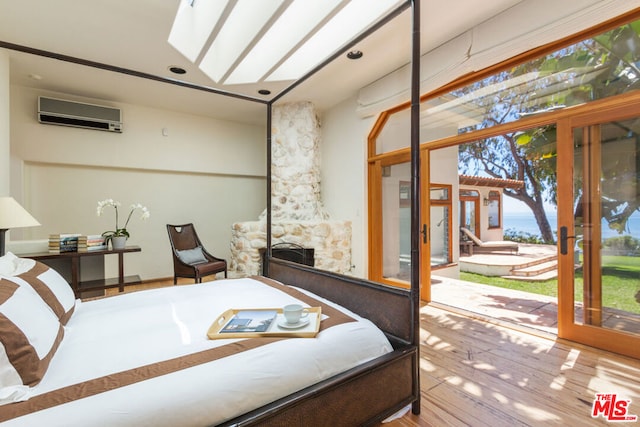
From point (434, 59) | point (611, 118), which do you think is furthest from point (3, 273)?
point (611, 118)

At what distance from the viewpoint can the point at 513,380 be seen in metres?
1.97

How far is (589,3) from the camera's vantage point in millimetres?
2127

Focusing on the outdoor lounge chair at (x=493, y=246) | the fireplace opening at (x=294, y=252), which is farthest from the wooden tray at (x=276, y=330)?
the outdoor lounge chair at (x=493, y=246)

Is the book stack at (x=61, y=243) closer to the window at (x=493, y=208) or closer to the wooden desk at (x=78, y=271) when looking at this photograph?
the wooden desk at (x=78, y=271)

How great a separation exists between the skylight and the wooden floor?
2.81 meters

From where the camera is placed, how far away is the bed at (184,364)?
0.92m

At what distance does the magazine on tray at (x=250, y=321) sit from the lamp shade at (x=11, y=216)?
1.93 m

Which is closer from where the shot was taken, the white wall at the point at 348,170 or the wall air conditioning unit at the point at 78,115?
the wall air conditioning unit at the point at 78,115

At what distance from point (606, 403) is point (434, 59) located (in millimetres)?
3128

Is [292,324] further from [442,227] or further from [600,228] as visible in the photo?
[442,227]

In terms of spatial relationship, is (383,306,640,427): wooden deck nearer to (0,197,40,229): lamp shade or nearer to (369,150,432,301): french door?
(369,150,432,301): french door

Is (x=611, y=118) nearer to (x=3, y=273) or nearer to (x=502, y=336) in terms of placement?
(x=502, y=336)

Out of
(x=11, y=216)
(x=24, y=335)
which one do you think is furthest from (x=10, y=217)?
(x=24, y=335)

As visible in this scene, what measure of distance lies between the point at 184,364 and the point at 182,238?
12.0 ft
